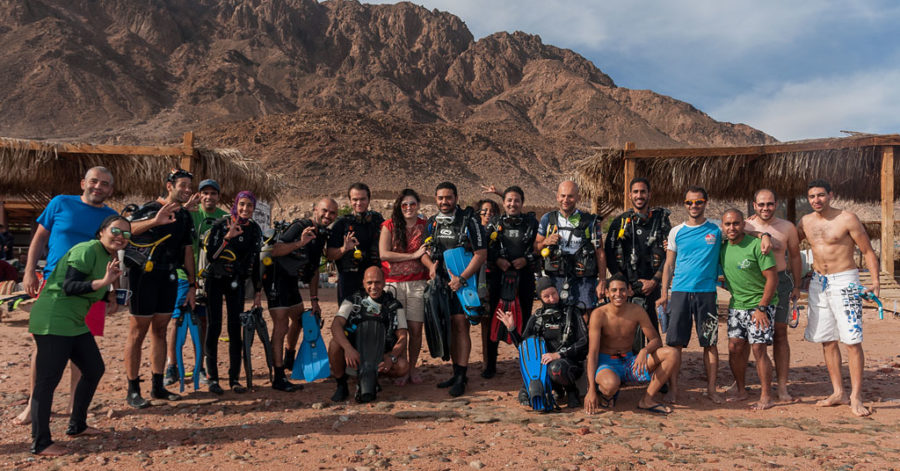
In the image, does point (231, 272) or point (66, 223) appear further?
point (231, 272)

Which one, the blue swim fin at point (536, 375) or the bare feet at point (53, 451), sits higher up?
the blue swim fin at point (536, 375)

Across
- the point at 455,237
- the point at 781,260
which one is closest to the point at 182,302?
the point at 455,237

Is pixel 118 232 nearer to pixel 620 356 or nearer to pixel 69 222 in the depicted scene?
pixel 69 222

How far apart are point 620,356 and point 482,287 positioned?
1294mm

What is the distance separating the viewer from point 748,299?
189 inches

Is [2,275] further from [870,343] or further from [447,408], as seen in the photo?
[870,343]

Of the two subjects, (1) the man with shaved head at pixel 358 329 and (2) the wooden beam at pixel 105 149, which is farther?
(2) the wooden beam at pixel 105 149

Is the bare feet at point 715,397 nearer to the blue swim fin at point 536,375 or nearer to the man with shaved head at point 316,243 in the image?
the blue swim fin at point 536,375

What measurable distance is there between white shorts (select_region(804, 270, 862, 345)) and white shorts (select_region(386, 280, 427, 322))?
324 cm

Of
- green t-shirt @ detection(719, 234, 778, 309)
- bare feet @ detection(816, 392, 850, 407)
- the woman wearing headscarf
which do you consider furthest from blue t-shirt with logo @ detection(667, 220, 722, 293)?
the woman wearing headscarf

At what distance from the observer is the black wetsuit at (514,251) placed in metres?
5.45

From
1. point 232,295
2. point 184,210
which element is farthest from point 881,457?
point 184,210

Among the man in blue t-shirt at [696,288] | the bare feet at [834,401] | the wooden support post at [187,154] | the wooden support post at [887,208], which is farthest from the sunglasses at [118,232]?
the wooden support post at [887,208]

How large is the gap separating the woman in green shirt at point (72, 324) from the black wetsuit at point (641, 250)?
4021 millimetres
